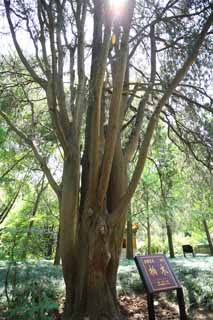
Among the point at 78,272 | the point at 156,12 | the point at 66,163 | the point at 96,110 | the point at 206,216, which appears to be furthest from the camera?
the point at 206,216

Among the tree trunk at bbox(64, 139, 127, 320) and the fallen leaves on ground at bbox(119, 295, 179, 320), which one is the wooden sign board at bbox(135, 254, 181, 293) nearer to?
the tree trunk at bbox(64, 139, 127, 320)

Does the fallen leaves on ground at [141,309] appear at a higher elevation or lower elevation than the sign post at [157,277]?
lower

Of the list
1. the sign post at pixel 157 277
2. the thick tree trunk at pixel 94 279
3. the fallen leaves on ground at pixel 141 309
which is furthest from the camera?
the fallen leaves on ground at pixel 141 309

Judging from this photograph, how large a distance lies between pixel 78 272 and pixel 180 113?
12.8ft

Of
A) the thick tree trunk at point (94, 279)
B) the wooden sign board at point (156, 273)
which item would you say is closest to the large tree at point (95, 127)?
the thick tree trunk at point (94, 279)

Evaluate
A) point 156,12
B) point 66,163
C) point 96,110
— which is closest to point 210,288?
point 66,163

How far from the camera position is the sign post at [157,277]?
3.42m

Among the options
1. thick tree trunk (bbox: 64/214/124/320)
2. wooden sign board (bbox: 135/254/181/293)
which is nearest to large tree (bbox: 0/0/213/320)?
thick tree trunk (bbox: 64/214/124/320)

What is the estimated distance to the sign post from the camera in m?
3.42

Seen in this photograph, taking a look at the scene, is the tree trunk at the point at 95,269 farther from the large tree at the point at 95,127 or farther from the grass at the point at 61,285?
the grass at the point at 61,285

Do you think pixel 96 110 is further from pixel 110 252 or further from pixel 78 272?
pixel 78 272

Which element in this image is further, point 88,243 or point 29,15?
point 29,15

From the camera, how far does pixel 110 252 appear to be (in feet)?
12.7

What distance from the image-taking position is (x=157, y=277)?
11.8 feet
